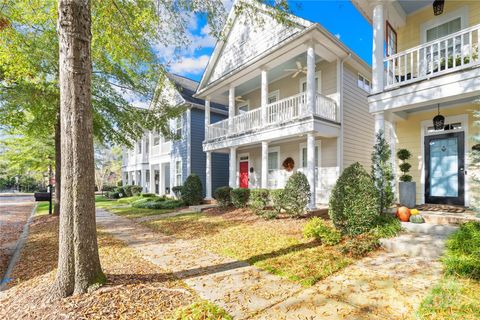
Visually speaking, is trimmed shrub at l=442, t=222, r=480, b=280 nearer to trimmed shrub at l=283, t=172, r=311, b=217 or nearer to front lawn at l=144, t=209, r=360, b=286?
front lawn at l=144, t=209, r=360, b=286

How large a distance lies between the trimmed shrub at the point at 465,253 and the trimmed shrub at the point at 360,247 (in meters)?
1.21

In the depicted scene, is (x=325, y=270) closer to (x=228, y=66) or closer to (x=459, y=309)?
(x=459, y=309)

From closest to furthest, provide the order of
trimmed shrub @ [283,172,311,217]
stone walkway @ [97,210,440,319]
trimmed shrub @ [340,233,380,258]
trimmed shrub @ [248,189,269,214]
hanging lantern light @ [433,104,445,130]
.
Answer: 1. stone walkway @ [97,210,440,319]
2. trimmed shrub @ [340,233,380,258]
3. hanging lantern light @ [433,104,445,130]
4. trimmed shrub @ [283,172,311,217]
5. trimmed shrub @ [248,189,269,214]

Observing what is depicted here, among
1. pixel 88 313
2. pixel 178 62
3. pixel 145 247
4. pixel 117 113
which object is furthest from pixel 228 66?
pixel 88 313

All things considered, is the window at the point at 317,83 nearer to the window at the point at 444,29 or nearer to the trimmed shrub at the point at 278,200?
the window at the point at 444,29

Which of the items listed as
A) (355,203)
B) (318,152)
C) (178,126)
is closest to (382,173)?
(355,203)

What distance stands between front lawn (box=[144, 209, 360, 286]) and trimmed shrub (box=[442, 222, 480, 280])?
149 cm

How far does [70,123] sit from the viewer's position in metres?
3.32

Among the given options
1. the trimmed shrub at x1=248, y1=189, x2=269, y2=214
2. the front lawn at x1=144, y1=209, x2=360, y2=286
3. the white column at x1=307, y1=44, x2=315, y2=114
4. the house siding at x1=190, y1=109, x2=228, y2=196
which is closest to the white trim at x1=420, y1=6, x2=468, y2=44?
the white column at x1=307, y1=44, x2=315, y2=114

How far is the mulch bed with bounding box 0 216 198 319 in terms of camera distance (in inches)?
118

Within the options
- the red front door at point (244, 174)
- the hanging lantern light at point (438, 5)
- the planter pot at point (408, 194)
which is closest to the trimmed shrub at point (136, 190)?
the red front door at point (244, 174)

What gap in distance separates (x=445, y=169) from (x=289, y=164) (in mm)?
5971

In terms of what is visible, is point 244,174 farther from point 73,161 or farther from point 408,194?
point 73,161

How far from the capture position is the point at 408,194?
708 centimetres
